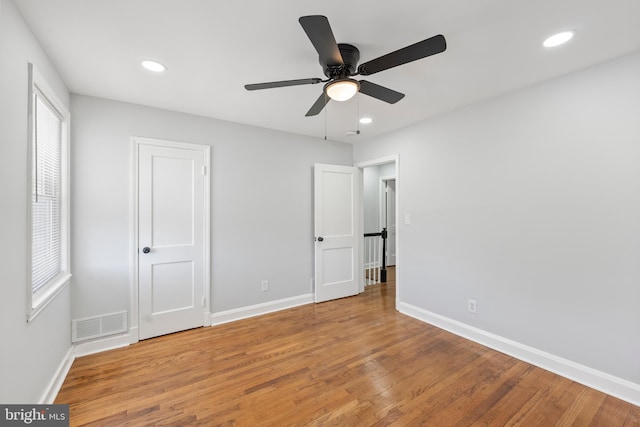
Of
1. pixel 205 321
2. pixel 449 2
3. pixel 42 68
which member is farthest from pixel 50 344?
pixel 449 2

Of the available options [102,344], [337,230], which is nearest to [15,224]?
[102,344]

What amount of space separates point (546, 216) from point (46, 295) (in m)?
3.94

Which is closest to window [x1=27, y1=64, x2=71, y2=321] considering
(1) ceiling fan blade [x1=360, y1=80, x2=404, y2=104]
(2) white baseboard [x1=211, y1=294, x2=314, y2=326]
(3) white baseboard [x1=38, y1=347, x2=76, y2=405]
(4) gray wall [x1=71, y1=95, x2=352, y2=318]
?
(4) gray wall [x1=71, y1=95, x2=352, y2=318]

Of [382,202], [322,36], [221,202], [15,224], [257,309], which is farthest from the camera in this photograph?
[382,202]

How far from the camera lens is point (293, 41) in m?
1.82

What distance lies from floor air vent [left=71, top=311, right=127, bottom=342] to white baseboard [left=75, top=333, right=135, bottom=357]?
5 centimetres

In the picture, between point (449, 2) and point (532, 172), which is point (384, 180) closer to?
point (532, 172)

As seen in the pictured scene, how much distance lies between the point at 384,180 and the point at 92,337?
5677 millimetres

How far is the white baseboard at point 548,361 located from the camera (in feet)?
6.39

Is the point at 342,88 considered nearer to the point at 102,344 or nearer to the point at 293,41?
the point at 293,41

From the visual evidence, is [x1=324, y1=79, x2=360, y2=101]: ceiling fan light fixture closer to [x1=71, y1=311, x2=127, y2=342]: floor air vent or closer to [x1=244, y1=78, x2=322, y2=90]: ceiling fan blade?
[x1=244, y1=78, x2=322, y2=90]: ceiling fan blade

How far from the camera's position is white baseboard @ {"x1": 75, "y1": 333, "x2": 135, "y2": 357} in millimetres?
2541

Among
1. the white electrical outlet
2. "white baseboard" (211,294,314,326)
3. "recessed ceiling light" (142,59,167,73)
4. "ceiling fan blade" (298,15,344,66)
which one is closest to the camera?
"ceiling fan blade" (298,15,344,66)

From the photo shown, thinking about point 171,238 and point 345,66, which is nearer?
point 345,66
